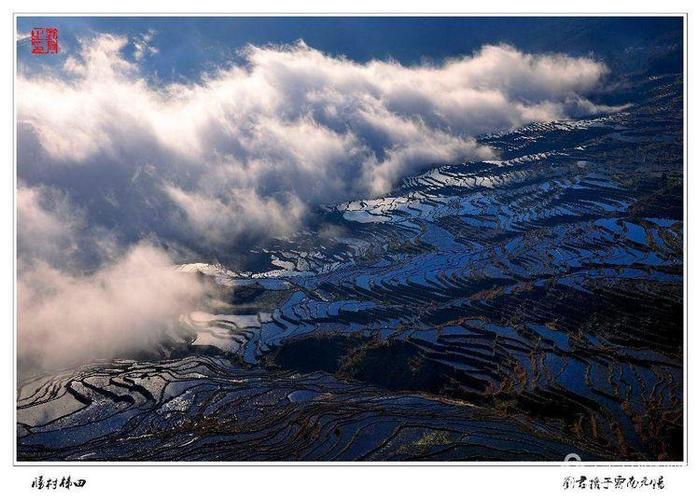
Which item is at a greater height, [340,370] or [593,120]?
[593,120]

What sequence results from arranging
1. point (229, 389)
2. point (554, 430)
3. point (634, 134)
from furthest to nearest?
point (634, 134) < point (229, 389) < point (554, 430)

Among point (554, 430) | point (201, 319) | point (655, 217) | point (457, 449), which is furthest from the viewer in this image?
point (655, 217)

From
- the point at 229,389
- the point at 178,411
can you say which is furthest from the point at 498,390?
the point at 178,411

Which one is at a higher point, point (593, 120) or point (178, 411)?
point (593, 120)

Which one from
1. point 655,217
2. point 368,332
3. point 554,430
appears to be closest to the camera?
point 554,430

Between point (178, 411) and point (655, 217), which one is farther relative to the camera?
point (655, 217)

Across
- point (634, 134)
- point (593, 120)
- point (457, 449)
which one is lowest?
point (457, 449)

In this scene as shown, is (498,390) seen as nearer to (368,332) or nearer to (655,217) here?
(368,332)

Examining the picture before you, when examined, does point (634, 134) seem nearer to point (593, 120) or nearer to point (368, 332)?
point (593, 120)
